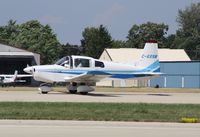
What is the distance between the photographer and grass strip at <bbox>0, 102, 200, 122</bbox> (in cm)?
1881

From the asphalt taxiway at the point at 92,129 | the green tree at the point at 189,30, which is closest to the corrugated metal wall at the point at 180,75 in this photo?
the asphalt taxiway at the point at 92,129

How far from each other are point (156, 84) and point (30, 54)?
666 inches

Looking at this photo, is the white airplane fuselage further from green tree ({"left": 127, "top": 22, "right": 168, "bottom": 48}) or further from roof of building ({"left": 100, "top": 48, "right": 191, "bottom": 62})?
green tree ({"left": 127, "top": 22, "right": 168, "bottom": 48})

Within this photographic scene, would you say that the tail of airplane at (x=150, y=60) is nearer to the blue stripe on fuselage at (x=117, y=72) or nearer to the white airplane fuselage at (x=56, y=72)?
the blue stripe on fuselage at (x=117, y=72)

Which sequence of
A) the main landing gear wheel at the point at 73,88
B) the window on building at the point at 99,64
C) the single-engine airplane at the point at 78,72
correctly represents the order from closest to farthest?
the single-engine airplane at the point at 78,72, the window on building at the point at 99,64, the main landing gear wheel at the point at 73,88

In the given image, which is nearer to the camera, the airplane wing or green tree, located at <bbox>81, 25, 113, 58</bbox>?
the airplane wing

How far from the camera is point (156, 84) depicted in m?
69.3

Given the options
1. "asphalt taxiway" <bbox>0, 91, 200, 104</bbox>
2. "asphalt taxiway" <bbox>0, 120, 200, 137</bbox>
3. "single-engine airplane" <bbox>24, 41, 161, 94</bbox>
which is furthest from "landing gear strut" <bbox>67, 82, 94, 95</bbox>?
"asphalt taxiway" <bbox>0, 120, 200, 137</bbox>

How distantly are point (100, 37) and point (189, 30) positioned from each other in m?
35.6

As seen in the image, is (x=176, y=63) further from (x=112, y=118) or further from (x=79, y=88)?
(x=112, y=118)

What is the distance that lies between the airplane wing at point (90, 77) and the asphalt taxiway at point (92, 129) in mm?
17536

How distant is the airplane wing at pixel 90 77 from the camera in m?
35.1

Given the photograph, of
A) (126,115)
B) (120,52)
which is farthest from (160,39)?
(126,115)

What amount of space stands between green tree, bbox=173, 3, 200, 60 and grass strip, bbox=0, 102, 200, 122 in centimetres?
10766
